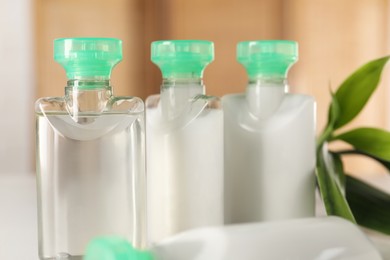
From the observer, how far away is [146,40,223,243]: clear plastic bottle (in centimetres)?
54

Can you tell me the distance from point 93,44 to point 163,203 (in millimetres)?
140

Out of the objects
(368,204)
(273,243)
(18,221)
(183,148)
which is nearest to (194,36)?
(18,221)

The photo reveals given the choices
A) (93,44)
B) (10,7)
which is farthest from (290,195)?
(10,7)

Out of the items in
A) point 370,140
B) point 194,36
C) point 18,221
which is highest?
point 194,36

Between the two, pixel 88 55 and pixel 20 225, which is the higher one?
pixel 88 55

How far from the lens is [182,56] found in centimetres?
55

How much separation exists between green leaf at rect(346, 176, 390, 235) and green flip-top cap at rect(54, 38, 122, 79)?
0.30 meters

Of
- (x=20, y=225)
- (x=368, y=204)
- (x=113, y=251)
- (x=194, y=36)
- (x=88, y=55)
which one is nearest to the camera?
(x=113, y=251)

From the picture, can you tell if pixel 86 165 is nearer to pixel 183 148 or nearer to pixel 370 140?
pixel 183 148

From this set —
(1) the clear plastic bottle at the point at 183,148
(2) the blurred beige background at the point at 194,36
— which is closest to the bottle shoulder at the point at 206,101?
(1) the clear plastic bottle at the point at 183,148

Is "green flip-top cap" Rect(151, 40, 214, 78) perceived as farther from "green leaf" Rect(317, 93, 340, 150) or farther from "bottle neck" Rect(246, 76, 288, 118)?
"green leaf" Rect(317, 93, 340, 150)

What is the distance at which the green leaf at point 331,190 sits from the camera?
572 mm

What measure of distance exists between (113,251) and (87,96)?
0.55ft

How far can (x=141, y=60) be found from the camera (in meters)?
2.70
